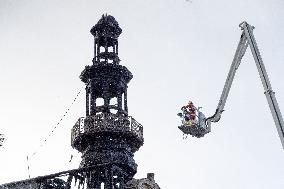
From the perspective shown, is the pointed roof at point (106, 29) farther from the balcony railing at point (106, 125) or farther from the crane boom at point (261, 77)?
the crane boom at point (261, 77)

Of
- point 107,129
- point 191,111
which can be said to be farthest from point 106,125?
point 191,111

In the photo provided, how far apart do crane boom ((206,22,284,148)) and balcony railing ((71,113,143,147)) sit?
67.5 feet

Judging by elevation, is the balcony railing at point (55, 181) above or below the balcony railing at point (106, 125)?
below

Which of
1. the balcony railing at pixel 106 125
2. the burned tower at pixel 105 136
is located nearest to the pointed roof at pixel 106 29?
the burned tower at pixel 105 136

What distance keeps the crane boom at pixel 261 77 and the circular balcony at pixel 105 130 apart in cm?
2058

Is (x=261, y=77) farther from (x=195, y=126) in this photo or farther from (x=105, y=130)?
(x=105, y=130)

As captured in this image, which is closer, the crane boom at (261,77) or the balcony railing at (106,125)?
the crane boom at (261,77)

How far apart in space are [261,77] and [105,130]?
23768 mm

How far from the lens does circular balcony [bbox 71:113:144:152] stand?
33.2 metres

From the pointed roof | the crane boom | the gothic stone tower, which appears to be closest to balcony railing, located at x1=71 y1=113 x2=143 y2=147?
the gothic stone tower

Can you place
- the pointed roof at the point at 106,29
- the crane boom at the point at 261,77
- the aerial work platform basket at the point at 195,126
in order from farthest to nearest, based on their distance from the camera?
the pointed roof at the point at 106,29 < the aerial work platform basket at the point at 195,126 < the crane boom at the point at 261,77

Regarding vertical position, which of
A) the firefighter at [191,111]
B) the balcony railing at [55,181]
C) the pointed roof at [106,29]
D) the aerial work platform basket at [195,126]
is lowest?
the aerial work platform basket at [195,126]

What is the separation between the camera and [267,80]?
9.96 m

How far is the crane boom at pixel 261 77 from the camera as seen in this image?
30.3 ft
